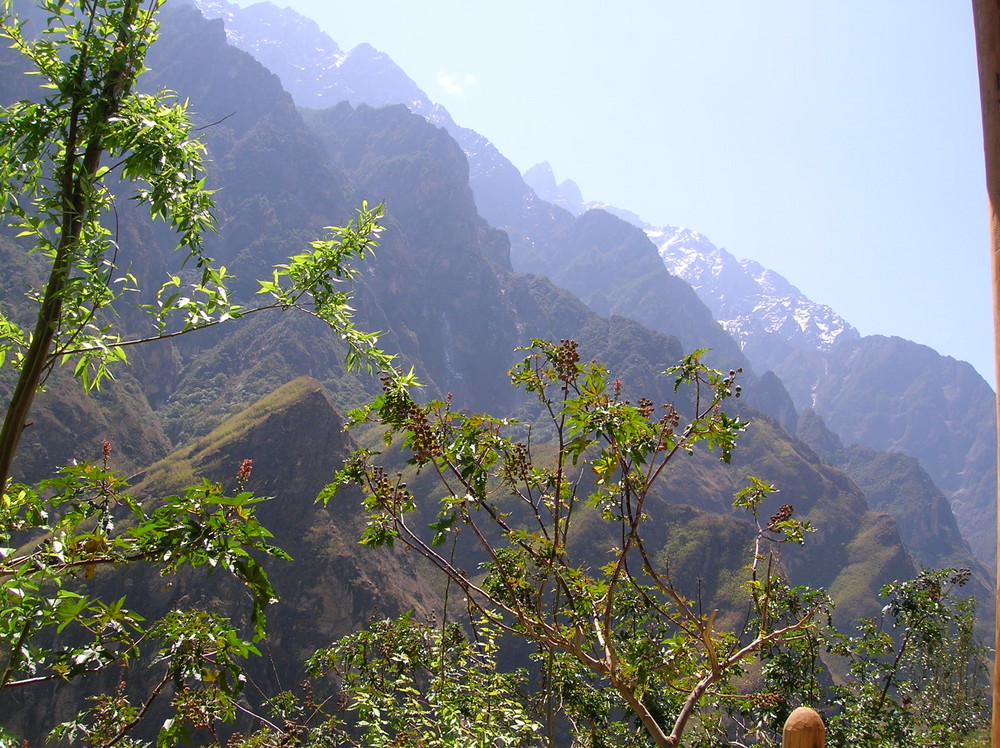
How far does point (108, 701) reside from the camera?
16.3ft

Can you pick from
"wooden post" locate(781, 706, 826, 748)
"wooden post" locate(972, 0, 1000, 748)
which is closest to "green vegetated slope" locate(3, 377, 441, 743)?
"wooden post" locate(781, 706, 826, 748)

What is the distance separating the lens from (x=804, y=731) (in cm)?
210

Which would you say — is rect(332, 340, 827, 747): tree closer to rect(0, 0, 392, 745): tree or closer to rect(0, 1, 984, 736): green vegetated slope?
rect(0, 0, 392, 745): tree

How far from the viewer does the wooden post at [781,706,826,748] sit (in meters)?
2.08

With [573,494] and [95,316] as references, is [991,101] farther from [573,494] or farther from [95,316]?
[95,316]

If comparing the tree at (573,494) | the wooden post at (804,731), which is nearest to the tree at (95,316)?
the tree at (573,494)

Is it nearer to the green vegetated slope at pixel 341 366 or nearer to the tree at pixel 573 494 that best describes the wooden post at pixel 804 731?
the tree at pixel 573 494

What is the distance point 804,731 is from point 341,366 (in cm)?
11325

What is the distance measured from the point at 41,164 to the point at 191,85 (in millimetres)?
166940

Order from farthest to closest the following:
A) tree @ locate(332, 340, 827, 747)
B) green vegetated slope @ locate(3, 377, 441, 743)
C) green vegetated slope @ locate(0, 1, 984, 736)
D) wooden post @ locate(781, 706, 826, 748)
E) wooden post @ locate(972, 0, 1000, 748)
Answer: green vegetated slope @ locate(0, 1, 984, 736), green vegetated slope @ locate(3, 377, 441, 743), tree @ locate(332, 340, 827, 747), wooden post @ locate(781, 706, 826, 748), wooden post @ locate(972, 0, 1000, 748)

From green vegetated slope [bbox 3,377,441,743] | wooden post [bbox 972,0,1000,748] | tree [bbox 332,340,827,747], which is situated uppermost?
wooden post [bbox 972,0,1000,748]

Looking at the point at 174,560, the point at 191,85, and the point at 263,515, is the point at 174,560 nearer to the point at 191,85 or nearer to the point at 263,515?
the point at 263,515

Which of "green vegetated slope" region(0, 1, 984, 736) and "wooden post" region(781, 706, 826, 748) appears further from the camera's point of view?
"green vegetated slope" region(0, 1, 984, 736)

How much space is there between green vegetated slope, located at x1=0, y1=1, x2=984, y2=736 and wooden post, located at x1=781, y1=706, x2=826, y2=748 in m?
43.0
